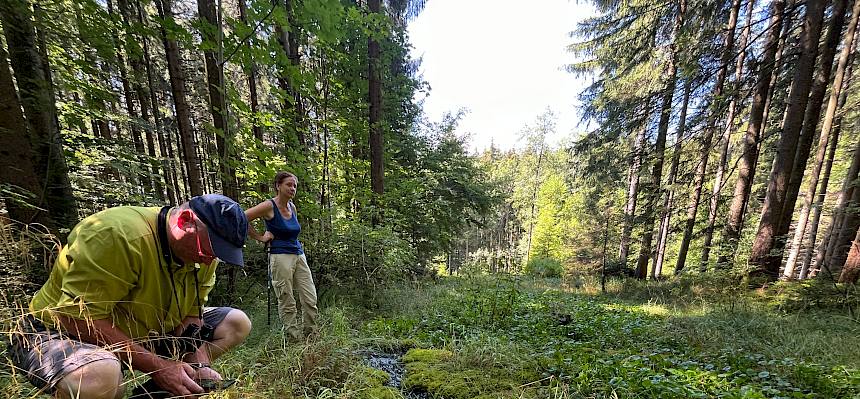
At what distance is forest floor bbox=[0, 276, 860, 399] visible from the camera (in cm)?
229

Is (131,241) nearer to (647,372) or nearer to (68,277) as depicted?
(68,277)

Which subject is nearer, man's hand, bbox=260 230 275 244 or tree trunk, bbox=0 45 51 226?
tree trunk, bbox=0 45 51 226

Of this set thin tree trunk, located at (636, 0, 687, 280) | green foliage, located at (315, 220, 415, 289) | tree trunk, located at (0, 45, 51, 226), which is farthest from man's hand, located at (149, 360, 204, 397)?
thin tree trunk, located at (636, 0, 687, 280)

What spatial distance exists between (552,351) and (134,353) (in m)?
3.10

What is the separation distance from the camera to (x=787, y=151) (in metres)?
6.05

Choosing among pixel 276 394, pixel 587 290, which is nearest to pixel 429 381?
pixel 276 394

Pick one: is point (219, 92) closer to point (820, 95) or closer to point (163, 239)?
point (163, 239)

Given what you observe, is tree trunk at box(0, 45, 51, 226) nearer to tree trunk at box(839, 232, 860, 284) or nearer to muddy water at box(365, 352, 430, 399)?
muddy water at box(365, 352, 430, 399)

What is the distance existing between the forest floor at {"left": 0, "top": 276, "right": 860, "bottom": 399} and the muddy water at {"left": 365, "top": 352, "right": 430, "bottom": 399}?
0.5 inches

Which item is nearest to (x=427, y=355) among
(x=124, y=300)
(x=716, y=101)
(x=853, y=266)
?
(x=124, y=300)

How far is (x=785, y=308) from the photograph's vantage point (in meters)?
5.16

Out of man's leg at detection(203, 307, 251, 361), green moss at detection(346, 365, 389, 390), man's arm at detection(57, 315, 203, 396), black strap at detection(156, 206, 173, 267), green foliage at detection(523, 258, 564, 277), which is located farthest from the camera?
green foliage at detection(523, 258, 564, 277)

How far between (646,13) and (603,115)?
12.1 feet

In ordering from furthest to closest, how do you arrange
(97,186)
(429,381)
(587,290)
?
(587,290) < (97,186) < (429,381)
